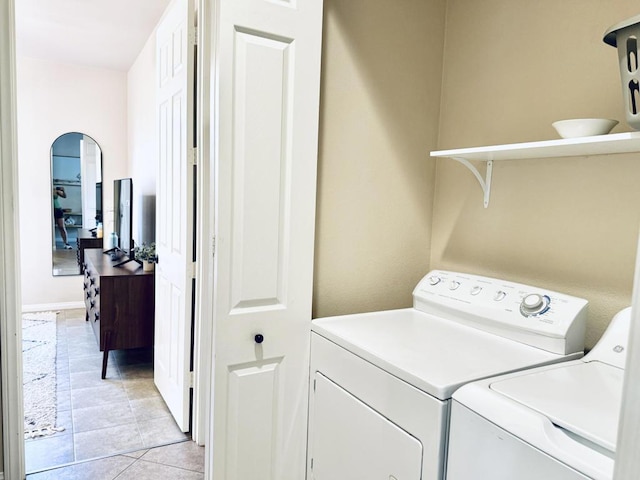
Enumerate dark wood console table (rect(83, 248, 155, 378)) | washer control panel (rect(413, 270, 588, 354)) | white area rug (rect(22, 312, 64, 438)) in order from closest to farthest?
1. washer control panel (rect(413, 270, 588, 354))
2. white area rug (rect(22, 312, 64, 438))
3. dark wood console table (rect(83, 248, 155, 378))

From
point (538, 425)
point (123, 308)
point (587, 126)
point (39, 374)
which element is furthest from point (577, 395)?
point (39, 374)

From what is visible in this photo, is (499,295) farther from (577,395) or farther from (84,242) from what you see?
(84,242)

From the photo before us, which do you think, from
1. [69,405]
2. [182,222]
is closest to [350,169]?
[182,222]

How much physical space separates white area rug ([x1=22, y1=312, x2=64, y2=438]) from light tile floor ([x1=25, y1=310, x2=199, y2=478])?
5 cm

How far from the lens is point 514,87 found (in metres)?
1.62

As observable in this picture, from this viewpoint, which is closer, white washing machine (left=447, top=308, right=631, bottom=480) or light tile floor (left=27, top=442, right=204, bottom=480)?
white washing machine (left=447, top=308, right=631, bottom=480)

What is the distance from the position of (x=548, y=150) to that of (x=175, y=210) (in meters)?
1.96

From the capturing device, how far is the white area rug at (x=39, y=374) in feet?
8.21

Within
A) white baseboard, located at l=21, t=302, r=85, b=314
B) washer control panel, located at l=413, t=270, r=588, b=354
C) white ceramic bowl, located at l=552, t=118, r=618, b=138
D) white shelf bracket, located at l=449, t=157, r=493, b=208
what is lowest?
white baseboard, located at l=21, t=302, r=85, b=314

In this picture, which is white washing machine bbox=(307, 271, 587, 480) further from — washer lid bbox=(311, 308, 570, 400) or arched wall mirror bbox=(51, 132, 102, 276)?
arched wall mirror bbox=(51, 132, 102, 276)

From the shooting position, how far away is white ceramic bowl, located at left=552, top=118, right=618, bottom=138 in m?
1.17

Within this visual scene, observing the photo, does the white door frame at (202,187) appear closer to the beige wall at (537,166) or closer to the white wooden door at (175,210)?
the white wooden door at (175,210)

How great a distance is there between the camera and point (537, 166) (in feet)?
5.06

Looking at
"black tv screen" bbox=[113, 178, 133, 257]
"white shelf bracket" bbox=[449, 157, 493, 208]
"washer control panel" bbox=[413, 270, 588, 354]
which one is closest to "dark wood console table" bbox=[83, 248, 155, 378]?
"black tv screen" bbox=[113, 178, 133, 257]
